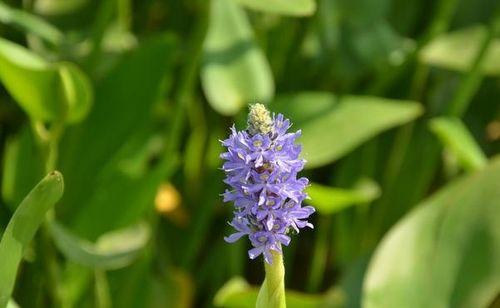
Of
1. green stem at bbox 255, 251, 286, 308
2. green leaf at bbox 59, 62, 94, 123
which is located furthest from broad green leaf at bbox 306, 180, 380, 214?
green stem at bbox 255, 251, 286, 308

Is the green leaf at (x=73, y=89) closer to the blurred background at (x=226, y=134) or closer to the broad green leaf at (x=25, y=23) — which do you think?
the blurred background at (x=226, y=134)

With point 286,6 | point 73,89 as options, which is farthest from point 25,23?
point 286,6

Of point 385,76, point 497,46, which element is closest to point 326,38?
point 385,76

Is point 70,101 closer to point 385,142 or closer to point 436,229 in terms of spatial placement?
point 436,229

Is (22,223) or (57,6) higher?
(22,223)

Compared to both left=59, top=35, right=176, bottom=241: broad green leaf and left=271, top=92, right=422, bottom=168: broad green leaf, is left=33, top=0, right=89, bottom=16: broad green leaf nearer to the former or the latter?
left=59, top=35, right=176, bottom=241: broad green leaf

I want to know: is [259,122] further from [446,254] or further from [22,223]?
[446,254]
